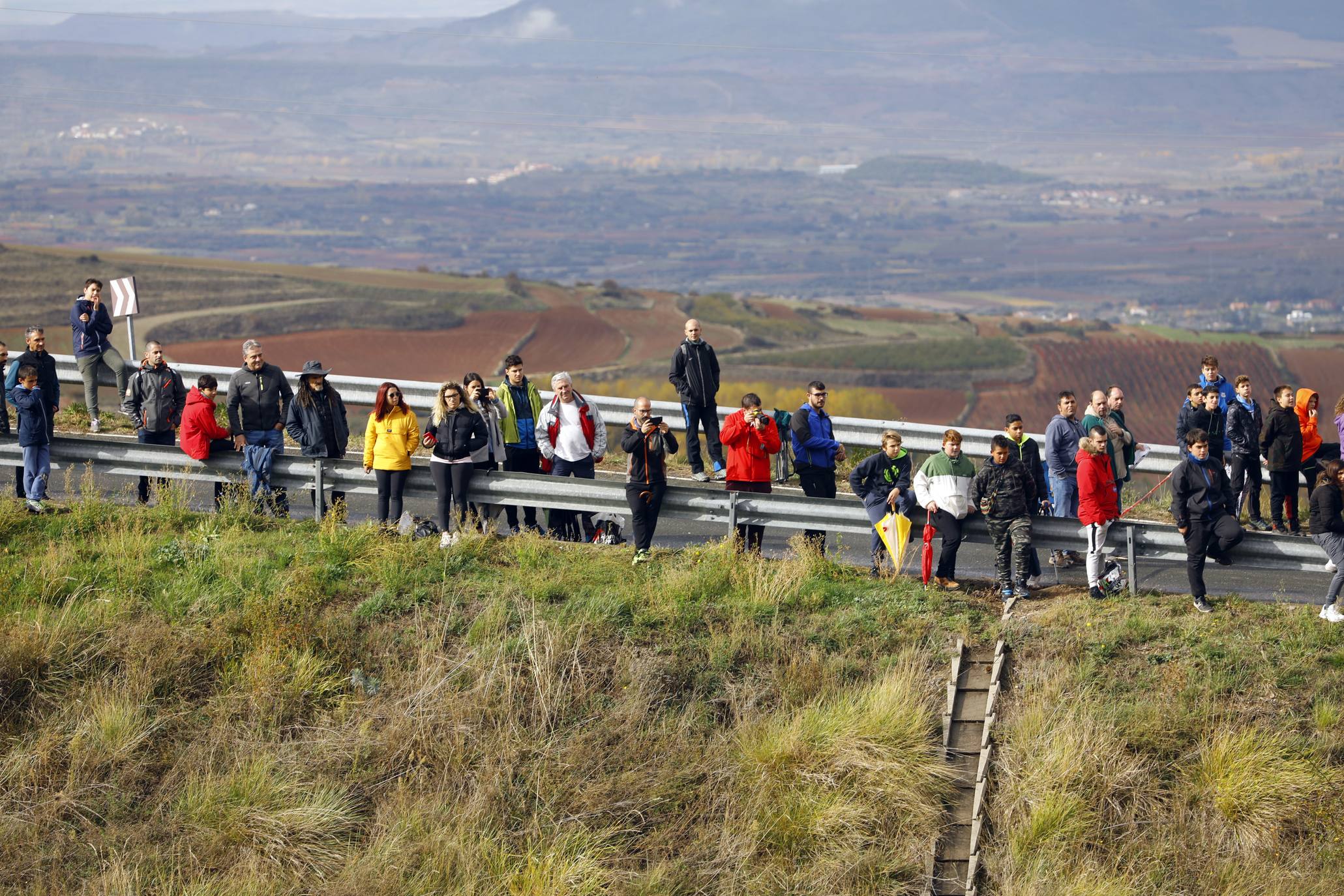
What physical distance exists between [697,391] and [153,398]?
467 centimetres

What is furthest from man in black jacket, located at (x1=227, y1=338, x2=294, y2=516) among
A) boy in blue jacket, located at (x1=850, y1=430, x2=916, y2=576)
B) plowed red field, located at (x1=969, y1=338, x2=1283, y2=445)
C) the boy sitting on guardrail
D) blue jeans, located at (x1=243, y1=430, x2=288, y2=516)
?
plowed red field, located at (x1=969, y1=338, x2=1283, y2=445)

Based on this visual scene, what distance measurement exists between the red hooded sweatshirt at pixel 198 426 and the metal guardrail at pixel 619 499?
10cm

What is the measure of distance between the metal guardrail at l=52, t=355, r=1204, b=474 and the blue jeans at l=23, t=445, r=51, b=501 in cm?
193

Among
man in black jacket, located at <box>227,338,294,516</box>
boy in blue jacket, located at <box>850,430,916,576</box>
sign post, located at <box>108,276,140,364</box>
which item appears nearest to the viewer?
boy in blue jacket, located at <box>850,430,916,576</box>

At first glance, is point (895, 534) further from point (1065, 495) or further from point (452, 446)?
point (452, 446)

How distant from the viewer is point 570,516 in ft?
38.2

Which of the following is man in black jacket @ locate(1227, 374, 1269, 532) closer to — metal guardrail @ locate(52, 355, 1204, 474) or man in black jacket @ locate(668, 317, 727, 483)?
metal guardrail @ locate(52, 355, 1204, 474)

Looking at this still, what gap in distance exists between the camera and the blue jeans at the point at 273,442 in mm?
11570

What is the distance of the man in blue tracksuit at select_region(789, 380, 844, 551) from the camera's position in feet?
38.1

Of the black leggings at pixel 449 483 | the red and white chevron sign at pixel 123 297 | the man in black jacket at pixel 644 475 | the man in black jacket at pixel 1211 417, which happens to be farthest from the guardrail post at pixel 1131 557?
the red and white chevron sign at pixel 123 297

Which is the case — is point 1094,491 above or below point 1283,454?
below

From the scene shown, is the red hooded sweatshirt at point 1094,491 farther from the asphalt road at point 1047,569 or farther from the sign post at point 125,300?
the sign post at point 125,300

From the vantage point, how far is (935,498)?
417 inches

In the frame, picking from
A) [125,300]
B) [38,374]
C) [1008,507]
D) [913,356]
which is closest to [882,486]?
[1008,507]
